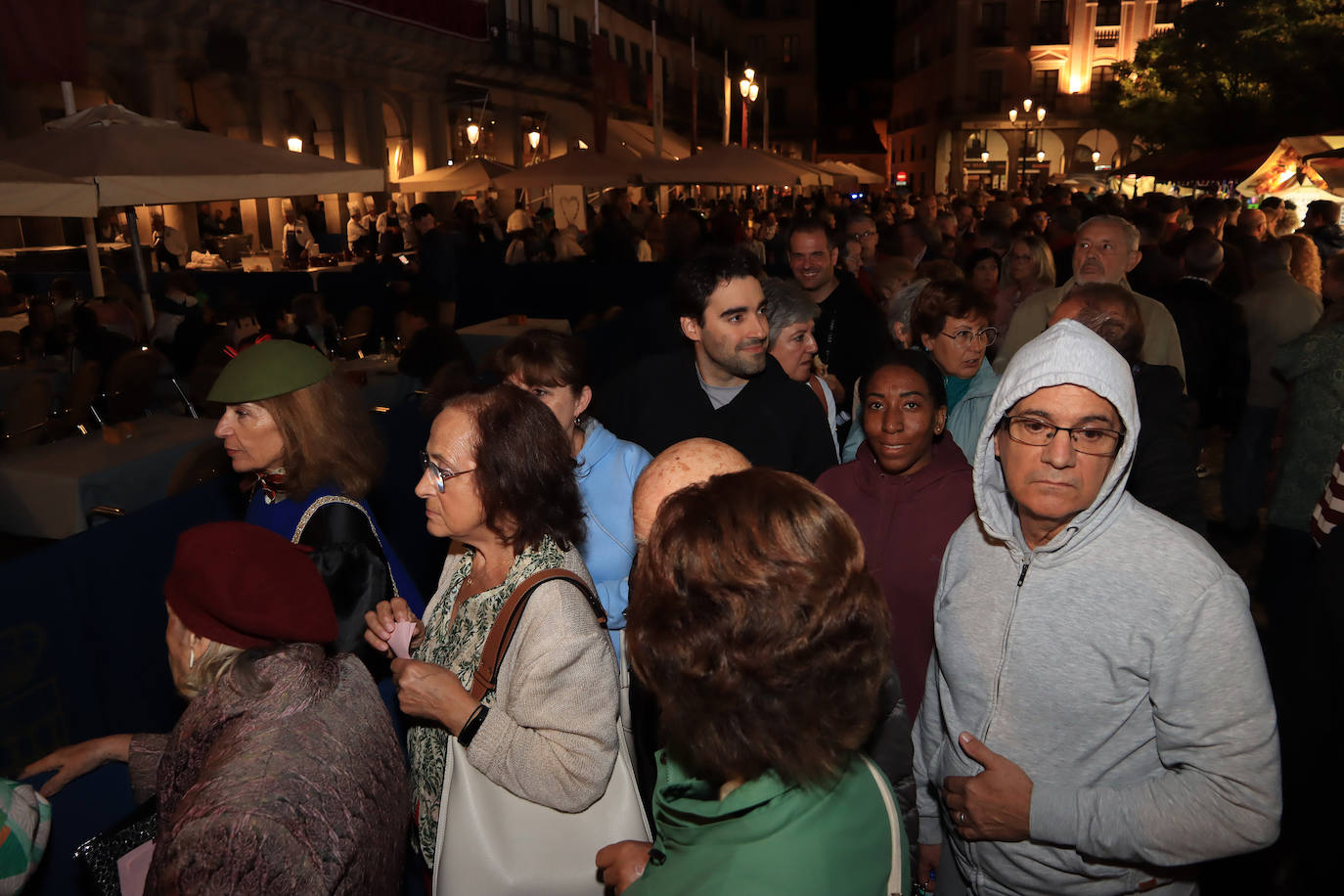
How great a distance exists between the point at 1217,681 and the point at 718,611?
969 mm

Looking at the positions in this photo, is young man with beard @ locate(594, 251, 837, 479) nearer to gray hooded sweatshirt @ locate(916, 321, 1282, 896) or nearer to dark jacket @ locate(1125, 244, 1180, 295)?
gray hooded sweatshirt @ locate(916, 321, 1282, 896)

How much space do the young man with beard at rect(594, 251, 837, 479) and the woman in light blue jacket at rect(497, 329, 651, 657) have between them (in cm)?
39

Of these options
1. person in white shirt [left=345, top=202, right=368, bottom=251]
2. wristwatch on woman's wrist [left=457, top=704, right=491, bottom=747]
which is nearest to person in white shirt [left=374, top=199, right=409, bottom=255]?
person in white shirt [left=345, top=202, right=368, bottom=251]

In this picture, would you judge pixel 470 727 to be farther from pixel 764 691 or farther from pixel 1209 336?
pixel 1209 336

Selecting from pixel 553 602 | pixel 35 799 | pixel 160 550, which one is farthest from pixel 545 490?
pixel 160 550

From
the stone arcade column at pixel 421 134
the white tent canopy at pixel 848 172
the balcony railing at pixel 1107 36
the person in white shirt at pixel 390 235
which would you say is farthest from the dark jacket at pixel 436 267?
the balcony railing at pixel 1107 36

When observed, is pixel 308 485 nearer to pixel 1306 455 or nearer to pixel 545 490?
pixel 545 490

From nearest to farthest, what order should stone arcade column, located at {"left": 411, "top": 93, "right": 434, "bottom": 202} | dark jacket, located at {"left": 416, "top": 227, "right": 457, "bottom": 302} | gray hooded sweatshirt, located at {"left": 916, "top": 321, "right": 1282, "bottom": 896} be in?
gray hooded sweatshirt, located at {"left": 916, "top": 321, "right": 1282, "bottom": 896} < dark jacket, located at {"left": 416, "top": 227, "right": 457, "bottom": 302} < stone arcade column, located at {"left": 411, "top": 93, "right": 434, "bottom": 202}

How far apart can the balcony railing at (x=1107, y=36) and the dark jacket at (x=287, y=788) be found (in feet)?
213

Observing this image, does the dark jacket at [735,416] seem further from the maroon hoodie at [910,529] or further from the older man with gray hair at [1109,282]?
the older man with gray hair at [1109,282]

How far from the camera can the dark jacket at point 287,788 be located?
4.81 ft

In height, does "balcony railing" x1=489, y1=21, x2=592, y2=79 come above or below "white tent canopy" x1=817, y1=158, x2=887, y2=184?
above

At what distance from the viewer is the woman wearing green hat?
263 cm

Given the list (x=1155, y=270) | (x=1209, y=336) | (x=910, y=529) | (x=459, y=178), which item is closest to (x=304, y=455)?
(x=910, y=529)
